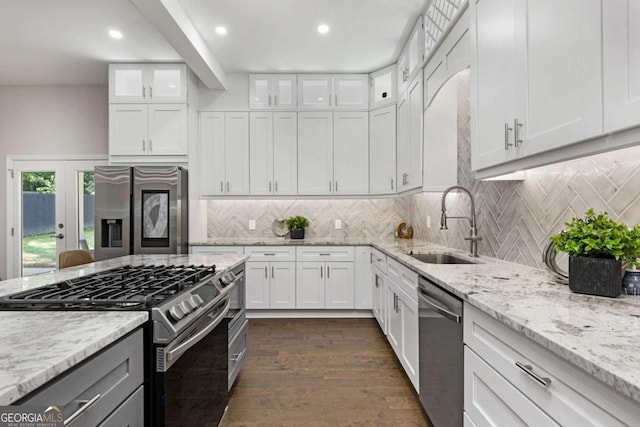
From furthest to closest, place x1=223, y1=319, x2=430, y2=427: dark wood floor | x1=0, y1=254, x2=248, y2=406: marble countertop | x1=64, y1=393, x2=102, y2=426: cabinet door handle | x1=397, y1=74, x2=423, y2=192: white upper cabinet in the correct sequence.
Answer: x1=397, y1=74, x2=423, y2=192: white upper cabinet → x1=223, y1=319, x2=430, y2=427: dark wood floor → x1=64, y1=393, x2=102, y2=426: cabinet door handle → x1=0, y1=254, x2=248, y2=406: marble countertop

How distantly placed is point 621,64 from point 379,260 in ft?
9.16

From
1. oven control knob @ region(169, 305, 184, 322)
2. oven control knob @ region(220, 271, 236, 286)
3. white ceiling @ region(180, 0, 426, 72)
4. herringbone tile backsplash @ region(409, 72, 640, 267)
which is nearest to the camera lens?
oven control knob @ region(169, 305, 184, 322)

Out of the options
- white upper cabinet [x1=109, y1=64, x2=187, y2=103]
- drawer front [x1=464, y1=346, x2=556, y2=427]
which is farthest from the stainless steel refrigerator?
drawer front [x1=464, y1=346, x2=556, y2=427]

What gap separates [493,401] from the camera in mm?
1199

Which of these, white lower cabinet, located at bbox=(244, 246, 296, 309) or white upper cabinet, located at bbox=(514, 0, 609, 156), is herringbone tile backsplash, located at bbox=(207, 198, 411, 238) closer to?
white lower cabinet, located at bbox=(244, 246, 296, 309)

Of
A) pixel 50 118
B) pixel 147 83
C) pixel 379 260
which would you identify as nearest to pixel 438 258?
pixel 379 260

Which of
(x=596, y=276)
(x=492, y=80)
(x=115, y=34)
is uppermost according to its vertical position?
(x=115, y=34)

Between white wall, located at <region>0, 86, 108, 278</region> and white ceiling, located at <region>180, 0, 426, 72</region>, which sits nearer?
white ceiling, located at <region>180, 0, 426, 72</region>

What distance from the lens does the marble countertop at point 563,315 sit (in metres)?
0.73

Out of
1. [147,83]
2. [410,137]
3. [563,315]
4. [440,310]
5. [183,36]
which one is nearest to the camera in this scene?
[563,315]

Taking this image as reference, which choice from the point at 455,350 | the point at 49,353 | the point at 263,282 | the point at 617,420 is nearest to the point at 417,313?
the point at 455,350

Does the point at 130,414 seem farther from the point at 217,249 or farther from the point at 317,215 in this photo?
the point at 317,215

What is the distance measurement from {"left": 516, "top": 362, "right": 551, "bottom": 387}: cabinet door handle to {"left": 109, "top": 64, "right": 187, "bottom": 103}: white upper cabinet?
4.14m

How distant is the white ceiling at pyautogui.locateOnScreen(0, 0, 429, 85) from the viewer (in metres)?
3.03
